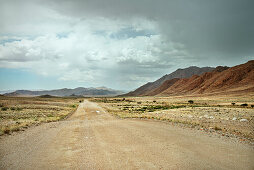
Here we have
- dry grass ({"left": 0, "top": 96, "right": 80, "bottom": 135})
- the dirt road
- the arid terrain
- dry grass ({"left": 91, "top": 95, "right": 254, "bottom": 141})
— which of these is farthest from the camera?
dry grass ({"left": 0, "top": 96, "right": 80, "bottom": 135})

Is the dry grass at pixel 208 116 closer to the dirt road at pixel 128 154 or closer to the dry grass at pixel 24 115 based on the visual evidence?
the dirt road at pixel 128 154

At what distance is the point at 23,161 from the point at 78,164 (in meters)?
2.50

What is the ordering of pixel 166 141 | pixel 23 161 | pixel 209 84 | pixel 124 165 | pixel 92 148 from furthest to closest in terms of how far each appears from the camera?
pixel 209 84 < pixel 166 141 < pixel 92 148 < pixel 23 161 < pixel 124 165

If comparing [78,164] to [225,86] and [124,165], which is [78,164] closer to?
[124,165]

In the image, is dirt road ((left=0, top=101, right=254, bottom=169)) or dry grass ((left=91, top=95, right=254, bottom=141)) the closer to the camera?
dirt road ((left=0, top=101, right=254, bottom=169))

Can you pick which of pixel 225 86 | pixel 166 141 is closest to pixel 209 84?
pixel 225 86

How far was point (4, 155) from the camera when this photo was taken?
782cm

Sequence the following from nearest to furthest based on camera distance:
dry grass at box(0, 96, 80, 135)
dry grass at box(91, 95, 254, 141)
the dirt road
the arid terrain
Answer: the dirt road < the arid terrain < dry grass at box(91, 95, 254, 141) < dry grass at box(0, 96, 80, 135)

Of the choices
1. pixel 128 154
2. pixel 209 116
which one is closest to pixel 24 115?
pixel 128 154

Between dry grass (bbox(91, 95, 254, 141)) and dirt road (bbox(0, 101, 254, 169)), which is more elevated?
dirt road (bbox(0, 101, 254, 169))

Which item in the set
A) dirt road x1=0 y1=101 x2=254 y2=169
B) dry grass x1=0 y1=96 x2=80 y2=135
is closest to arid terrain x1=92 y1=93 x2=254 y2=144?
dirt road x1=0 y1=101 x2=254 y2=169

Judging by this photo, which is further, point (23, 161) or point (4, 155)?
point (4, 155)

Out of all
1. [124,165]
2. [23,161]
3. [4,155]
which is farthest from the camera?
[4,155]

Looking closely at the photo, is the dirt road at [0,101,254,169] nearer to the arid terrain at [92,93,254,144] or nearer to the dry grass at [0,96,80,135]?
the arid terrain at [92,93,254,144]
